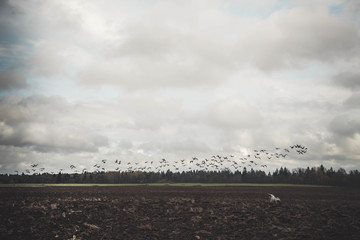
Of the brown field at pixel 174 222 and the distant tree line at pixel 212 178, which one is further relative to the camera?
the distant tree line at pixel 212 178

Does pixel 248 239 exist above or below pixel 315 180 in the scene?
above

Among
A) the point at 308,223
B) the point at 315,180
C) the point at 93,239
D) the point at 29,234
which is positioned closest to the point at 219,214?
the point at 308,223

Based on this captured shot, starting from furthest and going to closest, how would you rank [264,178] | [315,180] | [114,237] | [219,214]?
1. [264,178]
2. [315,180]
3. [219,214]
4. [114,237]

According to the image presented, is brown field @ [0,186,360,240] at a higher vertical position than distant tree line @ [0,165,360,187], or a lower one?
higher

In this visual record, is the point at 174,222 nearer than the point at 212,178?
Yes

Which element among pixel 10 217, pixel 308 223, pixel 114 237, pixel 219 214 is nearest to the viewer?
pixel 114 237

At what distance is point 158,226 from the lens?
59.7 feet

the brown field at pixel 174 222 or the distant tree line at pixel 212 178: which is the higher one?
the brown field at pixel 174 222

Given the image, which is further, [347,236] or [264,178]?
[264,178]

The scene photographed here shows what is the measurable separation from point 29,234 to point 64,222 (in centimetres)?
272

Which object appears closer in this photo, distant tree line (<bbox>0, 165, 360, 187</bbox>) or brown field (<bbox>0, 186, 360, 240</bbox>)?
brown field (<bbox>0, 186, 360, 240</bbox>)

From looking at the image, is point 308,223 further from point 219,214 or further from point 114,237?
point 114,237

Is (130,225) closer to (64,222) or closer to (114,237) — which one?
(114,237)

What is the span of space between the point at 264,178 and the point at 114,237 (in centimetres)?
13577
